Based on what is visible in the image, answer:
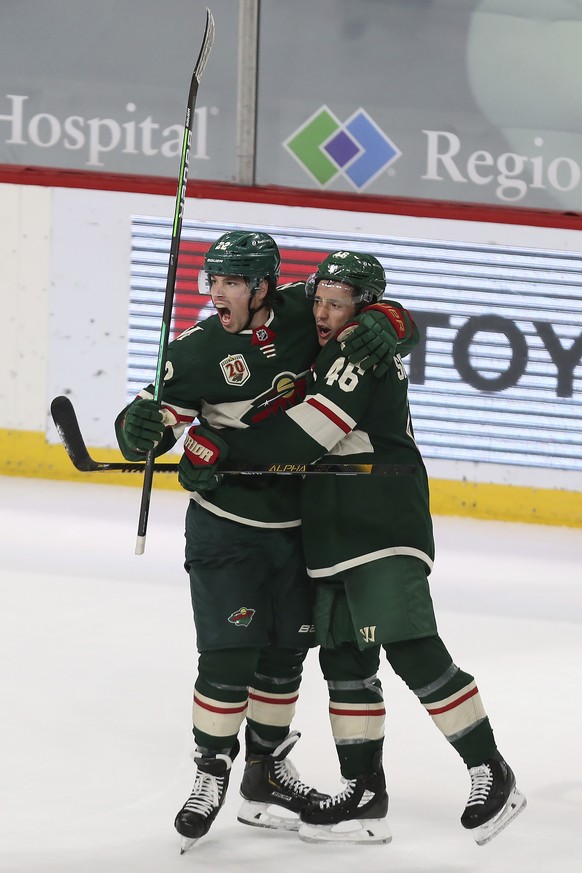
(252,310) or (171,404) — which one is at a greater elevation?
(252,310)

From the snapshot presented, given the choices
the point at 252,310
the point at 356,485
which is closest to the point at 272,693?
the point at 356,485

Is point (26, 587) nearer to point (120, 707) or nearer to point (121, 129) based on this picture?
point (120, 707)

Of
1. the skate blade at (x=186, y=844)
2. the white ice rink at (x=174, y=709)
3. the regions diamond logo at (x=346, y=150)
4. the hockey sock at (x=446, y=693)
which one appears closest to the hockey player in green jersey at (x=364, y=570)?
the hockey sock at (x=446, y=693)

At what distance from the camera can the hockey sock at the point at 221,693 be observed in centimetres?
268

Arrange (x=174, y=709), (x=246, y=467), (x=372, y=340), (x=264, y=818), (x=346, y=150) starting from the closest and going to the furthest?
(x=372, y=340)
(x=246, y=467)
(x=264, y=818)
(x=174, y=709)
(x=346, y=150)

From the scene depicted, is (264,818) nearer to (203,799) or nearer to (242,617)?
(203,799)

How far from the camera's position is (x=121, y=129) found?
5719 millimetres

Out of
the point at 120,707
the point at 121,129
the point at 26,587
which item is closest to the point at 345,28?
the point at 121,129

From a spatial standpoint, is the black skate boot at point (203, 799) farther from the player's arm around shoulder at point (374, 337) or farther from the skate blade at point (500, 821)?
the player's arm around shoulder at point (374, 337)

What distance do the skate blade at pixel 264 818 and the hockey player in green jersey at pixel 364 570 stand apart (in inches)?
1.4

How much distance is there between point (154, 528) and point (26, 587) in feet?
2.56

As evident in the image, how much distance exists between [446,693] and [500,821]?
240mm

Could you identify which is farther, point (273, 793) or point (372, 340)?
point (273, 793)

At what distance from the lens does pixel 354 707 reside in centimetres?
274
